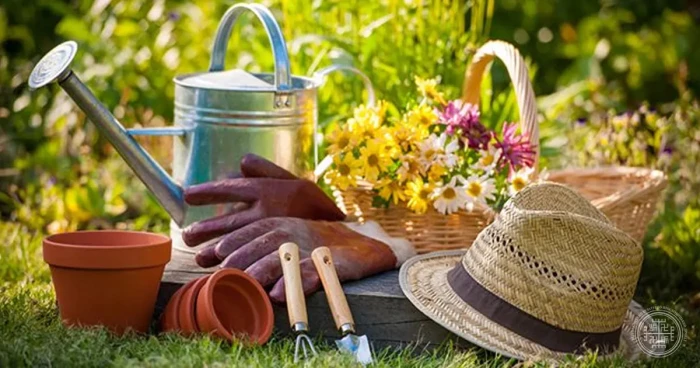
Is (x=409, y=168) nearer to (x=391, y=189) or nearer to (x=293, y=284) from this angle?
(x=391, y=189)

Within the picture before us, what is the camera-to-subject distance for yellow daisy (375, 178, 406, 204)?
9.30ft

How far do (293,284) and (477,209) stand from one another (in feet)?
2.23

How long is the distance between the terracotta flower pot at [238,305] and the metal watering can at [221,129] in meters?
0.46

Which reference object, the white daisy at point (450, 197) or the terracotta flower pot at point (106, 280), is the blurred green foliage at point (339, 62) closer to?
the white daisy at point (450, 197)

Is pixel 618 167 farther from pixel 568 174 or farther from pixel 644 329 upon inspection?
pixel 644 329

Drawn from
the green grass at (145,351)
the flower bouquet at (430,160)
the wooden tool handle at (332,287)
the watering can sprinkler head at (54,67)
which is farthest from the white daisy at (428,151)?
the watering can sprinkler head at (54,67)

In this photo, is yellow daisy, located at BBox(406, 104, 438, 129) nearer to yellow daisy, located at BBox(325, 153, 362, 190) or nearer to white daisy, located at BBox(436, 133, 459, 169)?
white daisy, located at BBox(436, 133, 459, 169)

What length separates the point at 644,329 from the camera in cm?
256

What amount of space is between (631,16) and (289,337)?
3850 mm

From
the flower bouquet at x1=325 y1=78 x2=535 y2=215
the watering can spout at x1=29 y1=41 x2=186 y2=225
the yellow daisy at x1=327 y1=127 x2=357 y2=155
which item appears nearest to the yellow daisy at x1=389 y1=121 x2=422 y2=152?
the flower bouquet at x1=325 y1=78 x2=535 y2=215

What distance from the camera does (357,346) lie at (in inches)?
92.4

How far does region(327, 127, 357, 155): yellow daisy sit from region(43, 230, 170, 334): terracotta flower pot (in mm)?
639

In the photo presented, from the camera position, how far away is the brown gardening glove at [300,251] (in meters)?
2.49

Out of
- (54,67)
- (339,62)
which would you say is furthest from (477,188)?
(54,67)
